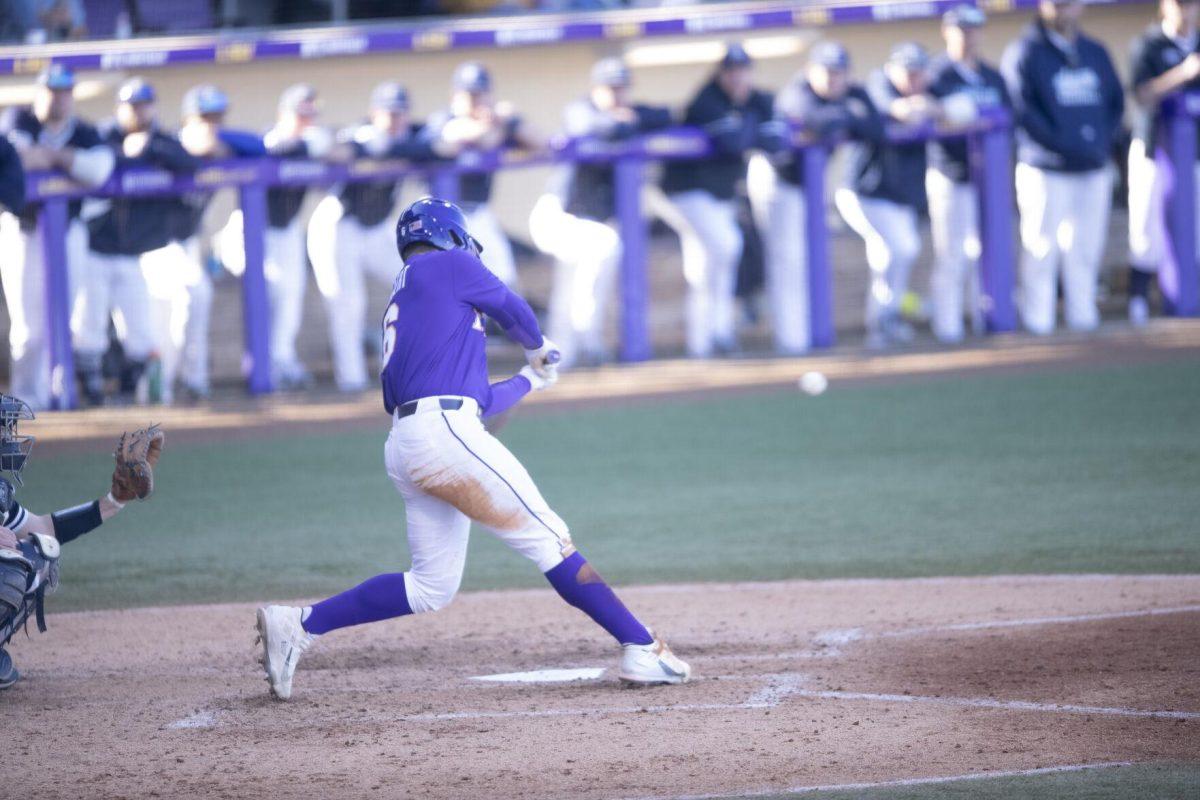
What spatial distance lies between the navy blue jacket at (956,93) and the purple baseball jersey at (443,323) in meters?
8.13

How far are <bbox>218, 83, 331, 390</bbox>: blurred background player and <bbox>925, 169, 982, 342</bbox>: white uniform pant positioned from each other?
4.60 metres

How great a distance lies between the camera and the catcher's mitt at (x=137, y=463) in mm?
5199

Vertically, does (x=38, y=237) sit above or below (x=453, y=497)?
above

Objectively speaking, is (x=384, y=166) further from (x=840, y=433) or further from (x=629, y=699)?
(x=629, y=699)

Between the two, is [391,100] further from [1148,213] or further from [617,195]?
[1148,213]

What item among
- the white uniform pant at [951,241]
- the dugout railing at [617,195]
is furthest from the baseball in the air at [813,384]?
the white uniform pant at [951,241]

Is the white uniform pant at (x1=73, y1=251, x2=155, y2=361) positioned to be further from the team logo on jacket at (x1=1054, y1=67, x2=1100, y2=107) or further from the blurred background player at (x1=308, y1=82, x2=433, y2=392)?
the team logo on jacket at (x1=1054, y1=67, x2=1100, y2=107)

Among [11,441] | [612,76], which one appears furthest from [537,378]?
[612,76]

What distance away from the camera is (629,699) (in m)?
4.95

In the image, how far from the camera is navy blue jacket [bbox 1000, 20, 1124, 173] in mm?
12180

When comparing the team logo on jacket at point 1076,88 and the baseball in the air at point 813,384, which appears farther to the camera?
the team logo on jacket at point 1076,88

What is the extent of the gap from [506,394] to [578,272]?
709 cm

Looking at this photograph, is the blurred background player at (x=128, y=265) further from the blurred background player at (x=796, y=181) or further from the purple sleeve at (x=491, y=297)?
the purple sleeve at (x=491, y=297)

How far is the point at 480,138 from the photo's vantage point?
11.9 meters
